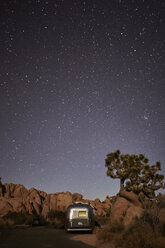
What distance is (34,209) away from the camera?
43.0m

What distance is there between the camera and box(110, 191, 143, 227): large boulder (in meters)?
20.2

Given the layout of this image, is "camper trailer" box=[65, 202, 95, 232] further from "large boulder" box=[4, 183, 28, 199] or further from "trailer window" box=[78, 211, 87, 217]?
"large boulder" box=[4, 183, 28, 199]


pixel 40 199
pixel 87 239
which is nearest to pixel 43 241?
pixel 87 239

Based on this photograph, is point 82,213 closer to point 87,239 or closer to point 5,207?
point 87,239

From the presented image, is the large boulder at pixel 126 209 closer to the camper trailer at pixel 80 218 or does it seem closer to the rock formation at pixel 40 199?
the camper trailer at pixel 80 218

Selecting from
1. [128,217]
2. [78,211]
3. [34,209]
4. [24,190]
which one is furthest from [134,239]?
[24,190]

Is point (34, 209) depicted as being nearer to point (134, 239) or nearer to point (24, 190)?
point (24, 190)

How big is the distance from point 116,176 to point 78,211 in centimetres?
1514

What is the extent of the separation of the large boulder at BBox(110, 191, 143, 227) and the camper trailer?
5.79 m

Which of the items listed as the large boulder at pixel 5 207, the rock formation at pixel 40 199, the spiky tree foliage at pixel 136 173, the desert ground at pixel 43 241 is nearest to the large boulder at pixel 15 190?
the rock formation at pixel 40 199

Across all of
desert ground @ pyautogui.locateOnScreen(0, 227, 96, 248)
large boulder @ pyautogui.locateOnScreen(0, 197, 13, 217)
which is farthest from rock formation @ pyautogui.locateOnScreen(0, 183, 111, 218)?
desert ground @ pyautogui.locateOnScreen(0, 227, 96, 248)

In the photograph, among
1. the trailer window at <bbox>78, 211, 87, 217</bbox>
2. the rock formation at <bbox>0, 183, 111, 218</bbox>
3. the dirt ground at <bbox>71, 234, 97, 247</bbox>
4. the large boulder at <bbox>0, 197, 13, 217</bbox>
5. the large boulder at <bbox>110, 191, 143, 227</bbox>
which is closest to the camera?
the dirt ground at <bbox>71, 234, 97, 247</bbox>

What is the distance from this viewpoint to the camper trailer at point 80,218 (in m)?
14.6

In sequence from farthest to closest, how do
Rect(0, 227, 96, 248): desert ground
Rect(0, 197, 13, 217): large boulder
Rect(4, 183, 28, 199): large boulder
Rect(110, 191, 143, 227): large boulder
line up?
Rect(4, 183, 28, 199): large boulder → Rect(0, 197, 13, 217): large boulder → Rect(110, 191, 143, 227): large boulder → Rect(0, 227, 96, 248): desert ground
